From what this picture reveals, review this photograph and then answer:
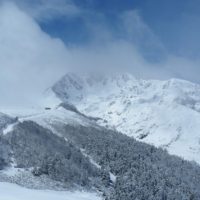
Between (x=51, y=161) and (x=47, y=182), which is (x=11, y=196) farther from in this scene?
(x=51, y=161)

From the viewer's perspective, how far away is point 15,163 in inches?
6998

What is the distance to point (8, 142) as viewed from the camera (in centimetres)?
19838

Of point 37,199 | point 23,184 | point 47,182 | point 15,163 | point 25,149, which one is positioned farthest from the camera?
point 25,149

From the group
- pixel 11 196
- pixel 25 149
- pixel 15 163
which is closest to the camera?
pixel 11 196

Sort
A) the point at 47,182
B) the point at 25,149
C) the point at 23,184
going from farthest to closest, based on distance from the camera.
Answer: the point at 25,149 → the point at 47,182 → the point at 23,184

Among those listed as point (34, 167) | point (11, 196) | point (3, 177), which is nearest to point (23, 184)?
point (3, 177)

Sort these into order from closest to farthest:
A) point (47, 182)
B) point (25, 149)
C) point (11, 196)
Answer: point (11, 196) < point (47, 182) < point (25, 149)

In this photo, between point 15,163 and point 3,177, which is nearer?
point 3,177

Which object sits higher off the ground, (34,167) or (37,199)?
(34,167)

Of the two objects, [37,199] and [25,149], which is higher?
[25,149]

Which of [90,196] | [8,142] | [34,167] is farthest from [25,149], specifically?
[90,196]

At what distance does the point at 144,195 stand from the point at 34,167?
1585 inches

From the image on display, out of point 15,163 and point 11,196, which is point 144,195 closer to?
point 15,163

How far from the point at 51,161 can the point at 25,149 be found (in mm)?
17002
